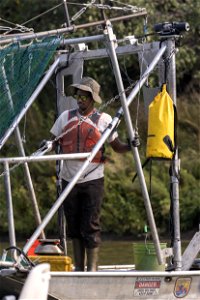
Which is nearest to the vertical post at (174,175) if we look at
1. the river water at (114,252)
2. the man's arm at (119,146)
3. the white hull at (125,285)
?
the white hull at (125,285)

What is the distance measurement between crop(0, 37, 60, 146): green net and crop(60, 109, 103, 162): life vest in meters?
0.53

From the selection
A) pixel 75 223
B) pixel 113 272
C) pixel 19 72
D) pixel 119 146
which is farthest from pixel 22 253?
pixel 19 72

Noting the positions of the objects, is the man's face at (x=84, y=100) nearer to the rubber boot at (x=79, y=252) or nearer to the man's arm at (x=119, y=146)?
the man's arm at (x=119, y=146)

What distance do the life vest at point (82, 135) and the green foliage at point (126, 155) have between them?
31.0 ft

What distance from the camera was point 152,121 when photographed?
1077cm

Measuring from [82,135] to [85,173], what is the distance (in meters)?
0.33

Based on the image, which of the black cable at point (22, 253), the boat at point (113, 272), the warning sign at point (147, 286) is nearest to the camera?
the black cable at point (22, 253)

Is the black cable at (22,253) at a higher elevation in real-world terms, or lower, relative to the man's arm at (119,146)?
lower

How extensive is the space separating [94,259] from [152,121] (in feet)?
4.20

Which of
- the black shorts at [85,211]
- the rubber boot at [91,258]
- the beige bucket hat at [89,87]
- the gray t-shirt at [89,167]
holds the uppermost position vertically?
the beige bucket hat at [89,87]

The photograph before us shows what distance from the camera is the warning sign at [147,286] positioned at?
1069cm

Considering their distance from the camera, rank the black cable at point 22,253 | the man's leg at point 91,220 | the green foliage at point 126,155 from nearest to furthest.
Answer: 1. the black cable at point 22,253
2. the man's leg at point 91,220
3. the green foliage at point 126,155

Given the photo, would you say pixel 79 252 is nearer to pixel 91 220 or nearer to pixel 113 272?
pixel 91 220

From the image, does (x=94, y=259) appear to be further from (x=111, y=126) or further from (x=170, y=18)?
(x=170, y=18)
